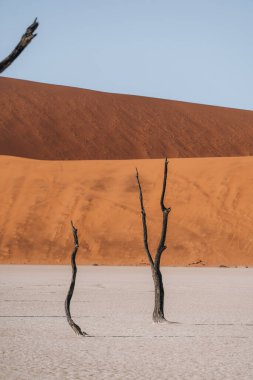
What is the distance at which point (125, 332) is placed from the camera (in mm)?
11008

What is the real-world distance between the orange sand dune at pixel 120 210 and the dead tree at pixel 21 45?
27.2m

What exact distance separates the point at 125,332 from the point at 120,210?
82.3 feet

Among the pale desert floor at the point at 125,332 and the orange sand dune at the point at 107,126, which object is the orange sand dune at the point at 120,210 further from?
the orange sand dune at the point at 107,126

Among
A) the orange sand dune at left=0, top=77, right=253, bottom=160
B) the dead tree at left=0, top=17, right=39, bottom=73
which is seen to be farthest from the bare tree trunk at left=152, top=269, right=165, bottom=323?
the orange sand dune at left=0, top=77, right=253, bottom=160

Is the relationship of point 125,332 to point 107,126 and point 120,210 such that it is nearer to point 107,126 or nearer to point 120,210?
point 120,210

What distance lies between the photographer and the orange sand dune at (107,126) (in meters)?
64.3

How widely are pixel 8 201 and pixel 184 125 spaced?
43.4 metres

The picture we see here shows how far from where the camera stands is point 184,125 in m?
78.4

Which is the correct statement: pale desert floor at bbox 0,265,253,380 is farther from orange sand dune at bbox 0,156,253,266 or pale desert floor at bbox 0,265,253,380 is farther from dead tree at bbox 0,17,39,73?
orange sand dune at bbox 0,156,253,266

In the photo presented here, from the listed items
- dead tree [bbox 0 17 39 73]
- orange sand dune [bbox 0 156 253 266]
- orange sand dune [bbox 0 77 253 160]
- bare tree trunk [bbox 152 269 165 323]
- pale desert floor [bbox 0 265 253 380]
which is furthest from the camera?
orange sand dune [bbox 0 77 253 160]

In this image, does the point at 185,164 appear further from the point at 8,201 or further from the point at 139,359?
the point at 139,359

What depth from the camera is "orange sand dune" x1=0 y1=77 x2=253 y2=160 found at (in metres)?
64.3

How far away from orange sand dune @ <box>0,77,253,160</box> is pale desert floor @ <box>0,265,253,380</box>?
4242 centimetres

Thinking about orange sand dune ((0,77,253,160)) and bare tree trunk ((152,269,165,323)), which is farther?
orange sand dune ((0,77,253,160))
